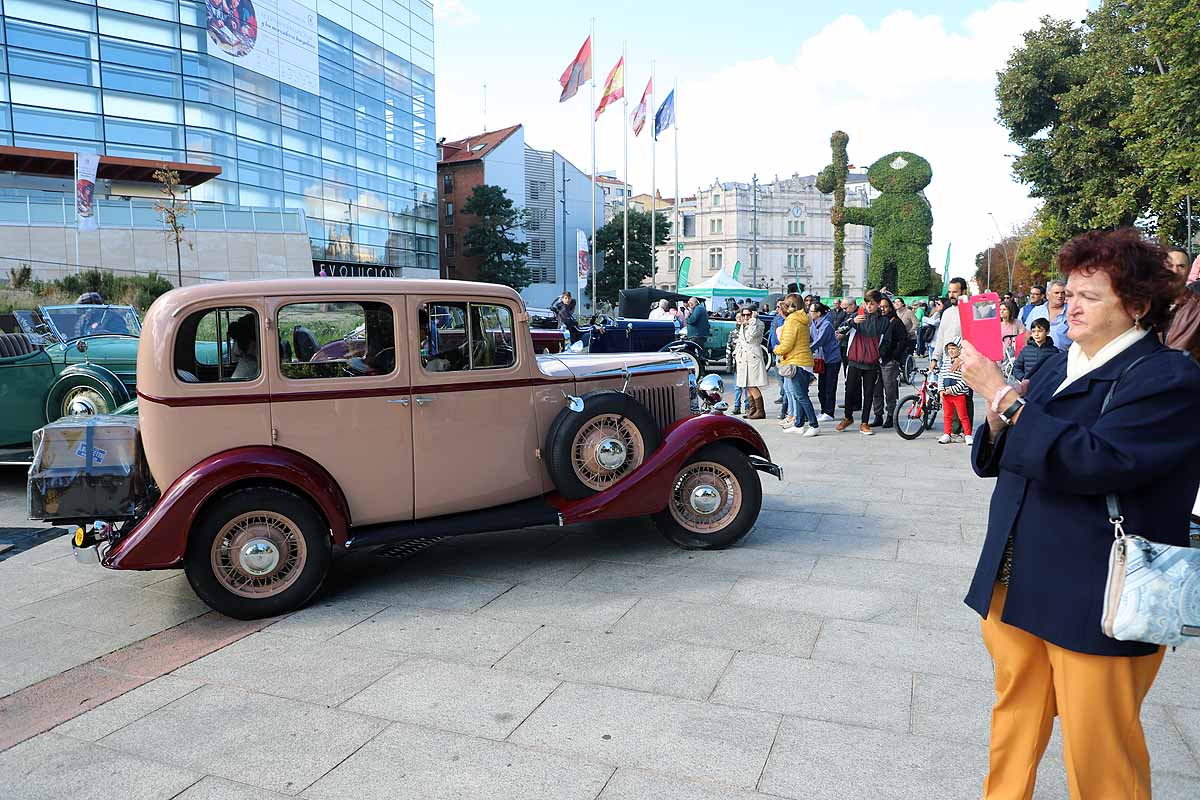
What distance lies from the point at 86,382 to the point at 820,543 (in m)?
7.47

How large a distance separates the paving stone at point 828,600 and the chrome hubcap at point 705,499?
0.77 metres

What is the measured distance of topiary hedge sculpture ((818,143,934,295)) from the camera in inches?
1913

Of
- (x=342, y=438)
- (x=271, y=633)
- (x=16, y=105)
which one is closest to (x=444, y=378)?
(x=342, y=438)

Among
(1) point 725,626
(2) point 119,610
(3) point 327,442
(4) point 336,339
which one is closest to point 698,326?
(4) point 336,339

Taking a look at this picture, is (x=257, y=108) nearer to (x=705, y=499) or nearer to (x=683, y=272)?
(x=683, y=272)

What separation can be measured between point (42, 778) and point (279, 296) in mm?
2700

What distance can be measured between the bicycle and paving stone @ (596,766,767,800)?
355 inches

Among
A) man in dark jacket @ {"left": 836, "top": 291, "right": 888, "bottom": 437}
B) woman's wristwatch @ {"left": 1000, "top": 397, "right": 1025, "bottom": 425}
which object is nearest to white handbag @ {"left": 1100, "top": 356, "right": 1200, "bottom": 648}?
woman's wristwatch @ {"left": 1000, "top": 397, "right": 1025, "bottom": 425}

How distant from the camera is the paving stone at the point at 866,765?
9.83 feet

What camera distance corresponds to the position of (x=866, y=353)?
1141 centimetres

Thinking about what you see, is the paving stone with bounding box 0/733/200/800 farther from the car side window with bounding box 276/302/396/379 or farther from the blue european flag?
the blue european flag

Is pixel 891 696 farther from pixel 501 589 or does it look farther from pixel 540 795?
pixel 501 589

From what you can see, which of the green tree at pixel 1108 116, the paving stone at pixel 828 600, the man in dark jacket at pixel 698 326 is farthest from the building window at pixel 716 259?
the paving stone at pixel 828 600

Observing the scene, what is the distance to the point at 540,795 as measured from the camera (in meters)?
3.02
